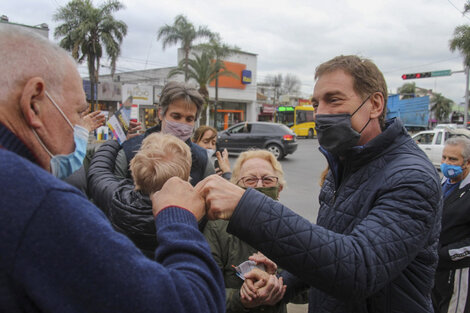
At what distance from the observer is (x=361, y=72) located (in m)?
1.53

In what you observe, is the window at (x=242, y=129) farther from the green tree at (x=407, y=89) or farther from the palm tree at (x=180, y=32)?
the green tree at (x=407, y=89)

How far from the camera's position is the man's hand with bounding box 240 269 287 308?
5.78ft

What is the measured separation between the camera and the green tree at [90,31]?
71.9 feet

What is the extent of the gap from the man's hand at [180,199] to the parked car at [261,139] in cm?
1433

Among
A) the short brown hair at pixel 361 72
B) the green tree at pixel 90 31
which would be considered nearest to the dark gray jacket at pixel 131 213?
the short brown hair at pixel 361 72

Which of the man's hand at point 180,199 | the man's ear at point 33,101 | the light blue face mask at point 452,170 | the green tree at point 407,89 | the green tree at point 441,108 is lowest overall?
the light blue face mask at point 452,170

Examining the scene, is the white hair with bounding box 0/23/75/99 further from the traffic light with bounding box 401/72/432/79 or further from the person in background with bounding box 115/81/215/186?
the traffic light with bounding box 401/72/432/79

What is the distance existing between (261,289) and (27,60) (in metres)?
1.51

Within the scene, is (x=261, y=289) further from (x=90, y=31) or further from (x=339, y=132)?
(x=90, y=31)

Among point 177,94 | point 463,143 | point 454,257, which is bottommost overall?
point 454,257

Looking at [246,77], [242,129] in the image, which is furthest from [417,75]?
[246,77]

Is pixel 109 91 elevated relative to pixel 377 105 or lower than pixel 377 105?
elevated

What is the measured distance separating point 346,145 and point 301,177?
414 inches

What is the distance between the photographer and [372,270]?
1090mm
